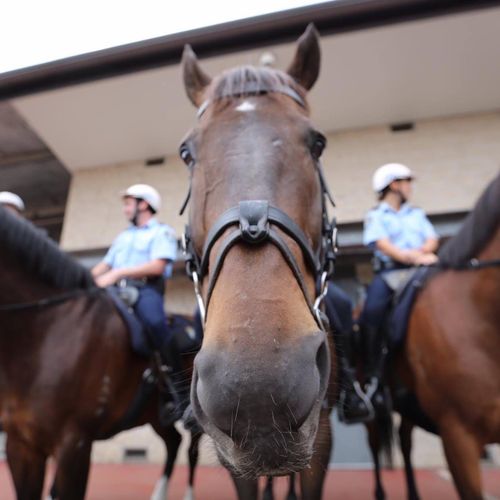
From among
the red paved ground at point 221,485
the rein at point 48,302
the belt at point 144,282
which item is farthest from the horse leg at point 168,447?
the rein at point 48,302

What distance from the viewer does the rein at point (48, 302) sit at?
108 inches

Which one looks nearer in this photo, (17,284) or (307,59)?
(307,59)

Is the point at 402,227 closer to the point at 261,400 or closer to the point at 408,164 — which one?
the point at 261,400

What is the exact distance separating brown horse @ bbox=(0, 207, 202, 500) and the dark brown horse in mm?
2058

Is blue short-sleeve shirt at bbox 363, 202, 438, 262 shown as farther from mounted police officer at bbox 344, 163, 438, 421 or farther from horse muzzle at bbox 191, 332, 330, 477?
horse muzzle at bbox 191, 332, 330, 477

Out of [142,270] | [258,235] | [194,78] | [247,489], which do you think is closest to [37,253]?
[142,270]

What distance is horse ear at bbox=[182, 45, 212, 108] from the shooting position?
6.54 feet

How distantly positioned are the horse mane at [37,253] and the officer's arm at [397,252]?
7.68 feet

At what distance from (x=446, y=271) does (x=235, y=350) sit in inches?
91.0

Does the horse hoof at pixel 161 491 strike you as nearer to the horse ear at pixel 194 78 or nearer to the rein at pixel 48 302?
the rein at pixel 48 302

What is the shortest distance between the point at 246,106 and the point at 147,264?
88.3 inches

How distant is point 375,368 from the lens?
3107 mm

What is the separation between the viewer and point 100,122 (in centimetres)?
784

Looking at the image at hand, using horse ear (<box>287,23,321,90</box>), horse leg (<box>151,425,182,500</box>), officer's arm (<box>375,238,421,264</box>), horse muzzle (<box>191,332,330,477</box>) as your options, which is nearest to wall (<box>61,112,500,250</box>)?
horse leg (<box>151,425,182,500</box>)
